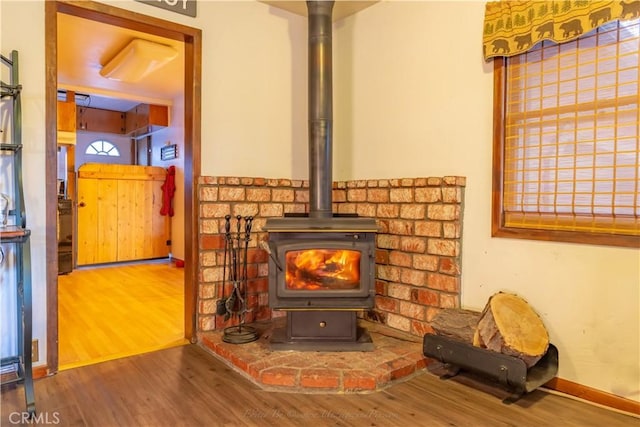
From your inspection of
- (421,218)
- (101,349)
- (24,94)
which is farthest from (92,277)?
(421,218)

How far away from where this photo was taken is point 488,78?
243 centimetres

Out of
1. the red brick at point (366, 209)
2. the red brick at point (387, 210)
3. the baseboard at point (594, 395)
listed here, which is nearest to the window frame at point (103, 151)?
the red brick at point (366, 209)

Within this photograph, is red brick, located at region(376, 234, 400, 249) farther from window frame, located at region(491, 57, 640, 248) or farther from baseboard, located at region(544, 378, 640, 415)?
baseboard, located at region(544, 378, 640, 415)

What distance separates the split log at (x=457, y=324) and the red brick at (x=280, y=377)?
0.85 metres

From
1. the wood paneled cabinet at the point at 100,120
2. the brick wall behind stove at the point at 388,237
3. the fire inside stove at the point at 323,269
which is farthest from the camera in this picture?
the wood paneled cabinet at the point at 100,120

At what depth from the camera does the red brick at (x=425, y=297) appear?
8.74ft

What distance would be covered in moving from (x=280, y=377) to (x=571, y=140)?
76.7 inches

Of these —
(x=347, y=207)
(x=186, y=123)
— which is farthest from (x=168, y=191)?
(x=347, y=207)

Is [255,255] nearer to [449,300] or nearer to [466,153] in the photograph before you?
[449,300]

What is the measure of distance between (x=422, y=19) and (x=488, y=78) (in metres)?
0.68

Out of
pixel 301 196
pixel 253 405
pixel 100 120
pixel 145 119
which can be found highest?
pixel 100 120

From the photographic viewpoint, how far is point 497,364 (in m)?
2.01

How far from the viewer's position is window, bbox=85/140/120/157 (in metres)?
8.12

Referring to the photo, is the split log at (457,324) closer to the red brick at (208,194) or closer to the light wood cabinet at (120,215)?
the red brick at (208,194)
